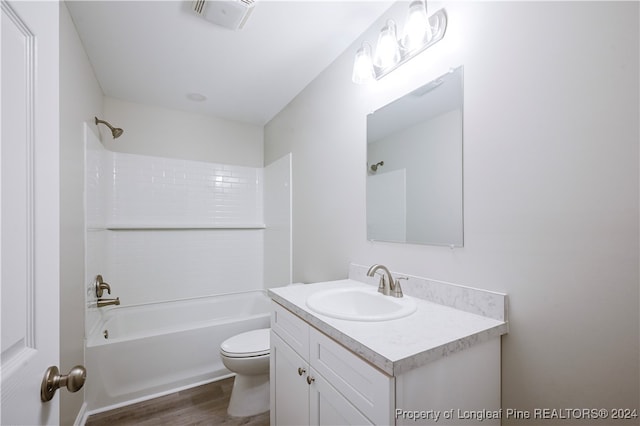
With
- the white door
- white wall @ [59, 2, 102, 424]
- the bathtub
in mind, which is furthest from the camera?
the bathtub

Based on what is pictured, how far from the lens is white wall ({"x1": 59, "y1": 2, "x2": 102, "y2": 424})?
4.95ft

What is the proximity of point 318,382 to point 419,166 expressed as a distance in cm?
105

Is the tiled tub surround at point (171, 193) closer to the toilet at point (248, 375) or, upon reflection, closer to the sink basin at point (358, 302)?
the toilet at point (248, 375)

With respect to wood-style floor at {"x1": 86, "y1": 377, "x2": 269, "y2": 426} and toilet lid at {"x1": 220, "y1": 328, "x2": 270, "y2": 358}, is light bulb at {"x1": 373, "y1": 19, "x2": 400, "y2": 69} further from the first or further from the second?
wood-style floor at {"x1": 86, "y1": 377, "x2": 269, "y2": 426}

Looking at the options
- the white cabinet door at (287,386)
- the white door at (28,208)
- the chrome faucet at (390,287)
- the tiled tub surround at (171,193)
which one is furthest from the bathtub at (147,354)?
the white door at (28,208)

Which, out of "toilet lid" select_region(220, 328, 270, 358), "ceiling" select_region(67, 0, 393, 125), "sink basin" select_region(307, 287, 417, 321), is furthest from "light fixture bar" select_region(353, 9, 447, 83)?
"toilet lid" select_region(220, 328, 270, 358)

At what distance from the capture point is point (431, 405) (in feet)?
2.85

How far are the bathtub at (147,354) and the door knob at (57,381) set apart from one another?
173 centimetres

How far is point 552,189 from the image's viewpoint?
945mm

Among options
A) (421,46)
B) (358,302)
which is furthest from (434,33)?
(358,302)

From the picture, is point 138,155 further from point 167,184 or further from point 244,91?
point 244,91

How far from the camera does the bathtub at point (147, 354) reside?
197 centimetres

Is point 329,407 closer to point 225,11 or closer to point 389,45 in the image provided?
point 389,45

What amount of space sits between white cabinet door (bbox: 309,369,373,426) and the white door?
2.49 feet
